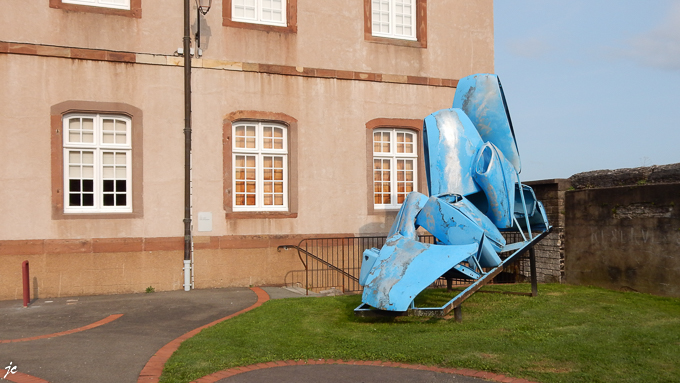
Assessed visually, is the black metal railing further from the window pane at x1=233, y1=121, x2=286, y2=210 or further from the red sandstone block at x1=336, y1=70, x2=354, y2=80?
the red sandstone block at x1=336, y1=70, x2=354, y2=80

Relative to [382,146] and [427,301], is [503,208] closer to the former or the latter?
[427,301]

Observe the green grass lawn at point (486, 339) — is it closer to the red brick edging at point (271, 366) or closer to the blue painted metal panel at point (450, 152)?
the red brick edging at point (271, 366)

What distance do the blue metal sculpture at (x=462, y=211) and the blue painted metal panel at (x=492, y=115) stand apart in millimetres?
15

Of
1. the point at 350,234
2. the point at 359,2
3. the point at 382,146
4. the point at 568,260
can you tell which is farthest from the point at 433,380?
the point at 359,2

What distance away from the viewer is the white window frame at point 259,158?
1365 centimetres

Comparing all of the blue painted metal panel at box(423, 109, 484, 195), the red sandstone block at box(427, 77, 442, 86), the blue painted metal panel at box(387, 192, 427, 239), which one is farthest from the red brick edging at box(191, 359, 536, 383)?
the red sandstone block at box(427, 77, 442, 86)

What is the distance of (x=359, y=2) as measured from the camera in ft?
48.4

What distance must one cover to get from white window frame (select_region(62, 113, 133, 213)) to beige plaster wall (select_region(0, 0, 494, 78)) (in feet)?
4.81

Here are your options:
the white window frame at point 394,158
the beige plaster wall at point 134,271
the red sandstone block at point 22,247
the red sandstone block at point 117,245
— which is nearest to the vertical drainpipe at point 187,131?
the beige plaster wall at point 134,271

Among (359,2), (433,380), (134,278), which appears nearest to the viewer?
(433,380)

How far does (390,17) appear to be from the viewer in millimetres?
15227

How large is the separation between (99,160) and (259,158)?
3292mm

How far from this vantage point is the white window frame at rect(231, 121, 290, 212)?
1365 cm

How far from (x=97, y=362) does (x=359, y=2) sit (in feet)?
34.8
